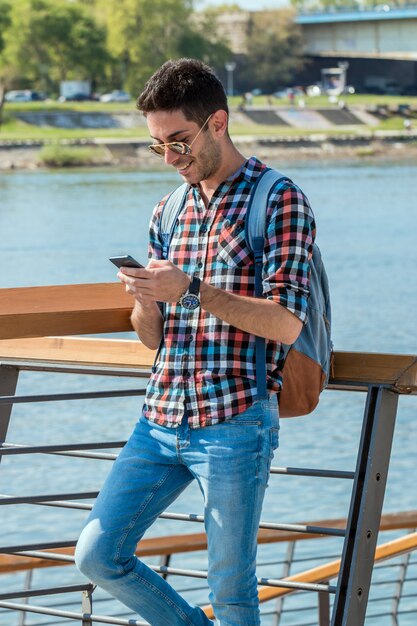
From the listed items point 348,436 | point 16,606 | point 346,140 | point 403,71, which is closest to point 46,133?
point 346,140

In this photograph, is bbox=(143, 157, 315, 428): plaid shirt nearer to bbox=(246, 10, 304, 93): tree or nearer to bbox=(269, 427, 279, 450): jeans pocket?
bbox=(269, 427, 279, 450): jeans pocket

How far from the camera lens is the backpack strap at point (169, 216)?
209cm

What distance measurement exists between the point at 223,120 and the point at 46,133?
52.5 m

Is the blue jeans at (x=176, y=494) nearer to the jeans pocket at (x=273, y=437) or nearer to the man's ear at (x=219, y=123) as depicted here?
the jeans pocket at (x=273, y=437)

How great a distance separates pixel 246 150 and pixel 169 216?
50.1 metres

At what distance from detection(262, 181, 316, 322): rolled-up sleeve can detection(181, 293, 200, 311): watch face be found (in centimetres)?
11

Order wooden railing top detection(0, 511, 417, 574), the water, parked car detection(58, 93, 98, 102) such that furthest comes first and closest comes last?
1. parked car detection(58, 93, 98, 102)
2. the water
3. wooden railing top detection(0, 511, 417, 574)

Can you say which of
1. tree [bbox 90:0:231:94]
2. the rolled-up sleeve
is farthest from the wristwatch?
tree [bbox 90:0:231:94]

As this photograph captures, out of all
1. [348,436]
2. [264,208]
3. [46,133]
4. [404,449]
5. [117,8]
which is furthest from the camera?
[117,8]

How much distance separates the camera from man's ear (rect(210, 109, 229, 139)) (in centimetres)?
200

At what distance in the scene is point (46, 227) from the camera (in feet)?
113

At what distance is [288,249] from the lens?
1.92 metres

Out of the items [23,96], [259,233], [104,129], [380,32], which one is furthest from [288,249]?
[23,96]

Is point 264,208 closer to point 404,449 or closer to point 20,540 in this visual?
point 20,540
